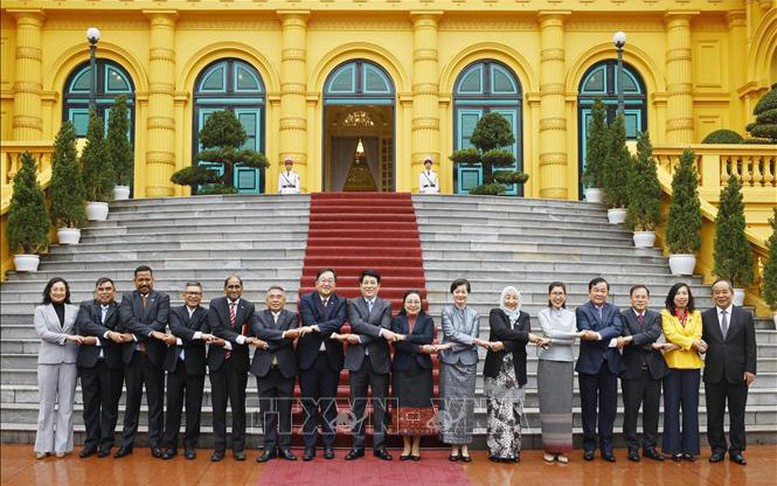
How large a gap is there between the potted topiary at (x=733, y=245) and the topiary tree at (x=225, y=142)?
11190 millimetres

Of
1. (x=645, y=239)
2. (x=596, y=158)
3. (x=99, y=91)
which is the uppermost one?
(x=99, y=91)

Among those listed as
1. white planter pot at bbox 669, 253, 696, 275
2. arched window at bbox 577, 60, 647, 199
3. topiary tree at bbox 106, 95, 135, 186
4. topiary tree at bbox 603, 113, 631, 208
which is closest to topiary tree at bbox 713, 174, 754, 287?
white planter pot at bbox 669, 253, 696, 275

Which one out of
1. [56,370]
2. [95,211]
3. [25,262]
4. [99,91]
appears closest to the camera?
[56,370]

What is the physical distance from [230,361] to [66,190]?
7.37m

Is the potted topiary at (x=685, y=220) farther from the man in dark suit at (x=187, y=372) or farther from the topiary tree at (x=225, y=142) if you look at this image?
the topiary tree at (x=225, y=142)

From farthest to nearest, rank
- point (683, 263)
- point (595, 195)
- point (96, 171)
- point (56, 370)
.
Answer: point (595, 195)
point (96, 171)
point (683, 263)
point (56, 370)

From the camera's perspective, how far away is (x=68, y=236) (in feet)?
48.3

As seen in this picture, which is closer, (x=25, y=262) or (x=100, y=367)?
(x=100, y=367)

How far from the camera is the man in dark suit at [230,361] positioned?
8625 millimetres

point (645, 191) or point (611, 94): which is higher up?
point (611, 94)

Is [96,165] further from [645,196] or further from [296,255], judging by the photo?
[645,196]

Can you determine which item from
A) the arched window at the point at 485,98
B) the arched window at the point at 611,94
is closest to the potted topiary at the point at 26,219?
the arched window at the point at 485,98

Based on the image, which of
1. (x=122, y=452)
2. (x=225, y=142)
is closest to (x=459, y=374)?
(x=122, y=452)

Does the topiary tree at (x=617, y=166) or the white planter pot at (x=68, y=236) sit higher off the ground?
the topiary tree at (x=617, y=166)
